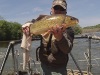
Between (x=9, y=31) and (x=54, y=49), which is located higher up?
(x=9, y=31)

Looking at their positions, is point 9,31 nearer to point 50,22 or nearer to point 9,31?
point 9,31

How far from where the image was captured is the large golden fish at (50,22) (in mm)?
4020

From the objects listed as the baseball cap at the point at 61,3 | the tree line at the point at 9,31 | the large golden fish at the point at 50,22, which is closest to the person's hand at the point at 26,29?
the large golden fish at the point at 50,22

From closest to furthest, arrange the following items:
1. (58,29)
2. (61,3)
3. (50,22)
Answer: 1. (58,29)
2. (50,22)
3. (61,3)

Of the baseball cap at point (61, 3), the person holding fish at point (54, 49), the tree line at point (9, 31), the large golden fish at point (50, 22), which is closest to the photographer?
the large golden fish at point (50, 22)

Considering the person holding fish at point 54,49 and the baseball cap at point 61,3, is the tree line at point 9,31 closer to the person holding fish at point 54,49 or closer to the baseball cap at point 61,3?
the person holding fish at point 54,49

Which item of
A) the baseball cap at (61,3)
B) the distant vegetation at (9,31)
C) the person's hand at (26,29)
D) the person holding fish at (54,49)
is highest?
the distant vegetation at (9,31)

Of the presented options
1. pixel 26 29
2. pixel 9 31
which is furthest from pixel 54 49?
pixel 9 31

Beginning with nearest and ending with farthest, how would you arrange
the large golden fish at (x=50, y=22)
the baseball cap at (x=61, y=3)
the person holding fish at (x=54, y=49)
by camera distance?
the large golden fish at (x=50, y=22), the person holding fish at (x=54, y=49), the baseball cap at (x=61, y=3)

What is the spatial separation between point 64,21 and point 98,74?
18.4m

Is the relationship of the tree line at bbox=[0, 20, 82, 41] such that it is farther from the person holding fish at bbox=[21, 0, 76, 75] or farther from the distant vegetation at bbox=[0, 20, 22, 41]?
the person holding fish at bbox=[21, 0, 76, 75]

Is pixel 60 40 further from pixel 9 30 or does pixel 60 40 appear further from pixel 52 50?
pixel 9 30

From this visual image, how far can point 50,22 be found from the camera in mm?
4082

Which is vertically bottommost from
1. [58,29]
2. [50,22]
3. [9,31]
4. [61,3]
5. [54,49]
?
[54,49]
